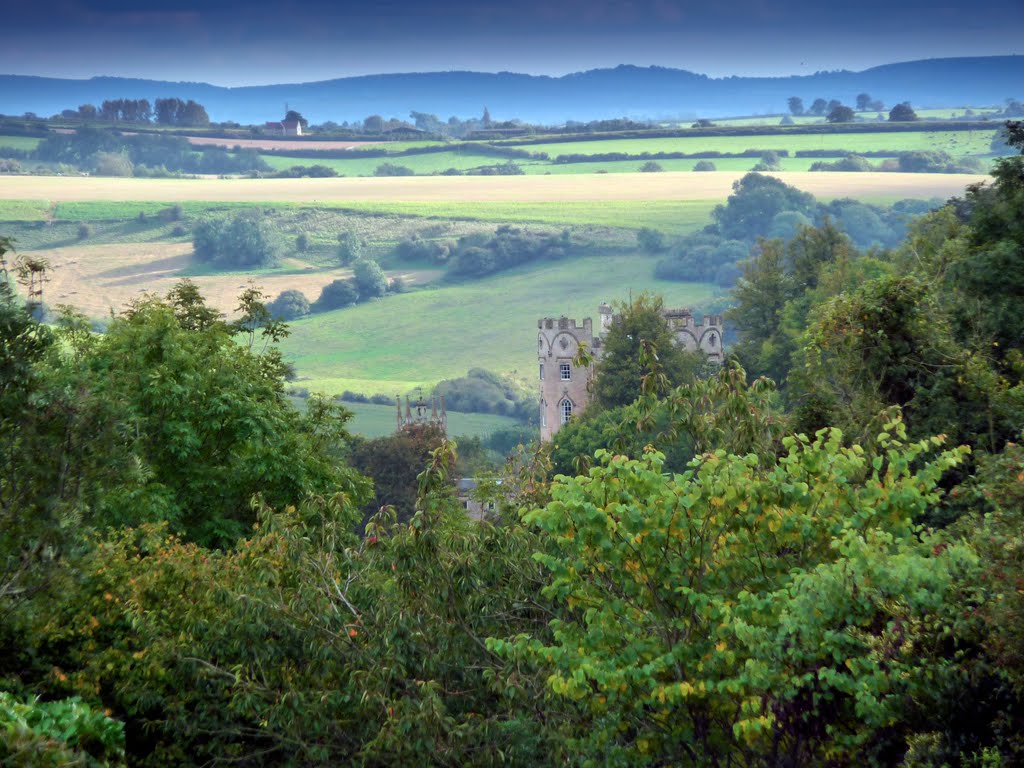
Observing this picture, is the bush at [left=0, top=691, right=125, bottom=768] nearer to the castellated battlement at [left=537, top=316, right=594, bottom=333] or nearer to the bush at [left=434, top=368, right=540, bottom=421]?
the castellated battlement at [left=537, top=316, right=594, bottom=333]

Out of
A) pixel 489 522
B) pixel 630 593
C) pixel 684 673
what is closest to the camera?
pixel 684 673

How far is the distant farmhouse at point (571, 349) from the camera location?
96.6 m

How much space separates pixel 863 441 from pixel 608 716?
11255 millimetres

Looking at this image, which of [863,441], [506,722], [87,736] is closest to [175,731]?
[87,736]

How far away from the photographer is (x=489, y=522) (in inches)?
779

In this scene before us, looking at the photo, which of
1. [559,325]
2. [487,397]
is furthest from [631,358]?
[487,397]

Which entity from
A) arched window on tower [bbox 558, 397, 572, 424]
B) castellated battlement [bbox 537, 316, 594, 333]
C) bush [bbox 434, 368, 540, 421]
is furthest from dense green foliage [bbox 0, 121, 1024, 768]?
bush [bbox 434, 368, 540, 421]

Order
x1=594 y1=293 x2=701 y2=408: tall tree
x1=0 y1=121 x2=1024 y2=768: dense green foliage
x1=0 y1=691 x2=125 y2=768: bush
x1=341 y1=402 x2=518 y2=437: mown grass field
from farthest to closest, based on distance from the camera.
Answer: x1=341 y1=402 x2=518 y2=437: mown grass field, x1=594 y1=293 x2=701 y2=408: tall tree, x1=0 y1=121 x2=1024 y2=768: dense green foliage, x1=0 y1=691 x2=125 y2=768: bush

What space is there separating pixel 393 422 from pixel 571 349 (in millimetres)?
51394

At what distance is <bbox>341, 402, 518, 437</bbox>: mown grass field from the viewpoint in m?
140

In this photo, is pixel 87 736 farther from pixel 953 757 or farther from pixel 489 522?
pixel 953 757

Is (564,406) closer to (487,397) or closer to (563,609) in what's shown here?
(487,397)

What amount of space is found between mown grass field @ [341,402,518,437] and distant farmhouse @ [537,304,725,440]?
38.7m

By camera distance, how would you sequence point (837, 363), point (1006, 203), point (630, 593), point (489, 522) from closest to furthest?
point (630, 593), point (489, 522), point (837, 363), point (1006, 203)
